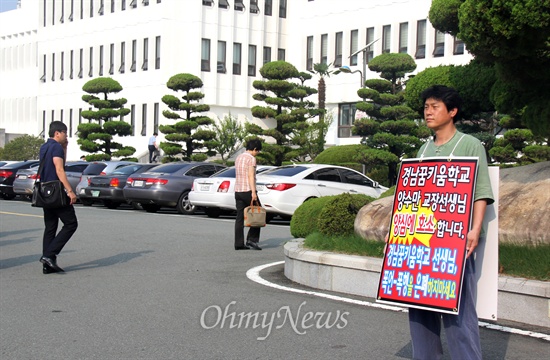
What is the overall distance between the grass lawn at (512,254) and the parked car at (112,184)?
15064mm

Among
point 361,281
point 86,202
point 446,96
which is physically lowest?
point 86,202

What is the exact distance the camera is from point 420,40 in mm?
47344

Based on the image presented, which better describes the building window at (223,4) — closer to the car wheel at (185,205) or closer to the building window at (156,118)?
the building window at (156,118)

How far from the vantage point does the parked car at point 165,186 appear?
74.2 ft

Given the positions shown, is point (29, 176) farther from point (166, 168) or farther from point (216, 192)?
point (216, 192)

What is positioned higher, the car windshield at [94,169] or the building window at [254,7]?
the building window at [254,7]

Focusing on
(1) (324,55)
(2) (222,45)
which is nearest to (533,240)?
(1) (324,55)

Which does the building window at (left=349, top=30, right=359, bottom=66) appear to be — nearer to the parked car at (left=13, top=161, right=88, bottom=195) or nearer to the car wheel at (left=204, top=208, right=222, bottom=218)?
the parked car at (left=13, top=161, right=88, bottom=195)

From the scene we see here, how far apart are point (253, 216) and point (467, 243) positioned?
26.3 feet

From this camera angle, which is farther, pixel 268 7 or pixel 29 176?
Result: pixel 268 7

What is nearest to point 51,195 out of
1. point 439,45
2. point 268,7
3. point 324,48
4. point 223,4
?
point 439,45

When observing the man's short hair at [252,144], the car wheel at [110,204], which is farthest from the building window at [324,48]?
the man's short hair at [252,144]

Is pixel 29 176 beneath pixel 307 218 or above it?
above

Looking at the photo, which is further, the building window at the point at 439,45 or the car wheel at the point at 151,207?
the building window at the point at 439,45
